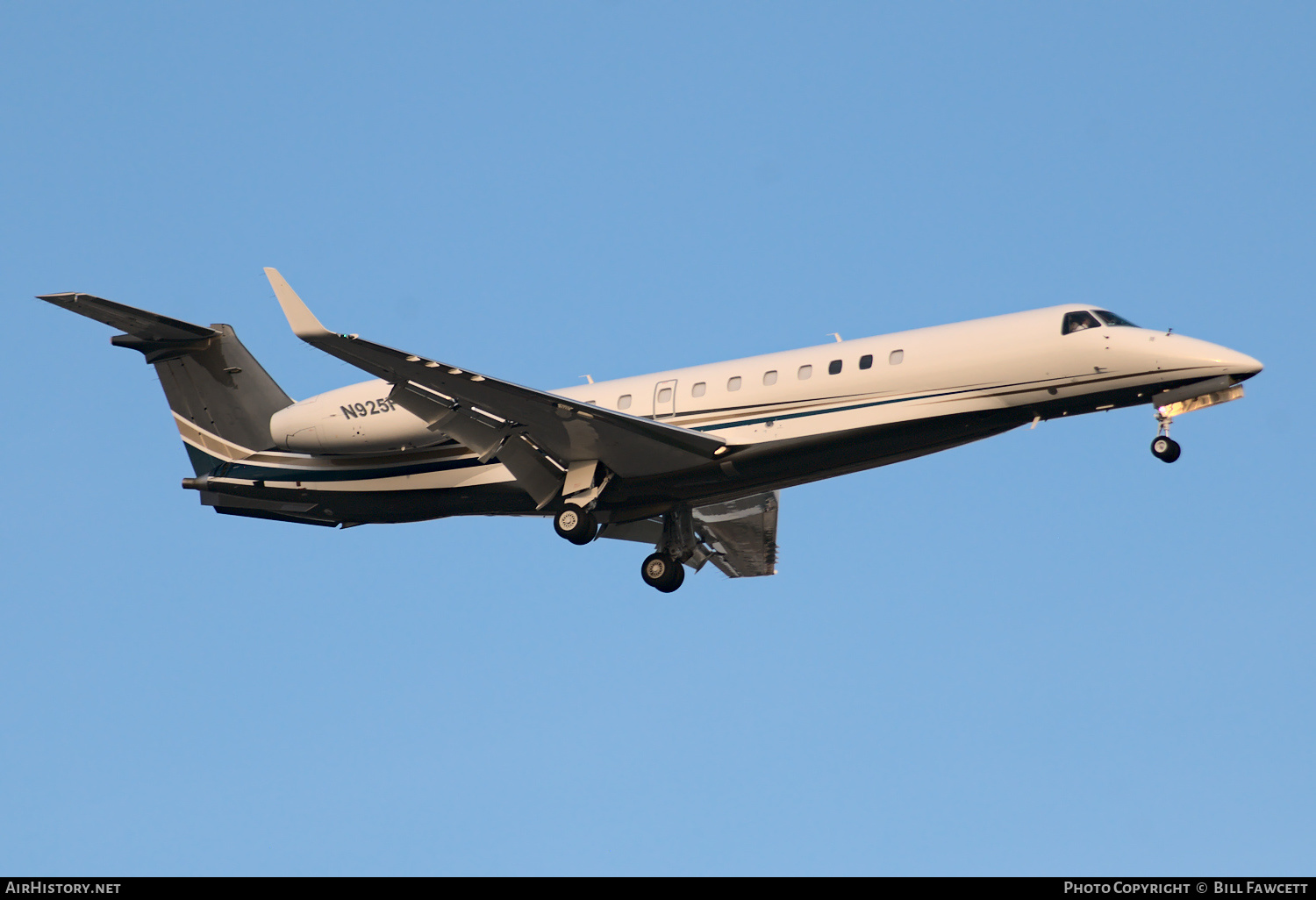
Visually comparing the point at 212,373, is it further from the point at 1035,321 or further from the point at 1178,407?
the point at 1178,407

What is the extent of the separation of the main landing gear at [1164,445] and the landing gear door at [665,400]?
714cm

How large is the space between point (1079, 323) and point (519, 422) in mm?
8370

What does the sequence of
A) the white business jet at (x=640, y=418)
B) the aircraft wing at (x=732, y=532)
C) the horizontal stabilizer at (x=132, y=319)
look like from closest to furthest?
the white business jet at (x=640, y=418)
the horizontal stabilizer at (x=132, y=319)
the aircraft wing at (x=732, y=532)

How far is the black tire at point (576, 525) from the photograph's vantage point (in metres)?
21.9

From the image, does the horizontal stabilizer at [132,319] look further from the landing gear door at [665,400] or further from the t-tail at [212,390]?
the landing gear door at [665,400]

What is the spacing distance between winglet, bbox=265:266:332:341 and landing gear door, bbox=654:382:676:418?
558cm

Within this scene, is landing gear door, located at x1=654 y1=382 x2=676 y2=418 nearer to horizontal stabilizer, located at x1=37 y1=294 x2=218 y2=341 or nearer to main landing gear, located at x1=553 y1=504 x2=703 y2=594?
main landing gear, located at x1=553 y1=504 x2=703 y2=594

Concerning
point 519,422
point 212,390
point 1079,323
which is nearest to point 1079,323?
point 1079,323

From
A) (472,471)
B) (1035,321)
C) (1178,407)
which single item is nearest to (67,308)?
(472,471)

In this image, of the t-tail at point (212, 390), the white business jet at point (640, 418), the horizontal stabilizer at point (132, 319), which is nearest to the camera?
the white business jet at point (640, 418)

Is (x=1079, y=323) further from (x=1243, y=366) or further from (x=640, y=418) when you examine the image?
(x=640, y=418)

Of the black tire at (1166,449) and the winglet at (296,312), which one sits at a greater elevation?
the winglet at (296,312)

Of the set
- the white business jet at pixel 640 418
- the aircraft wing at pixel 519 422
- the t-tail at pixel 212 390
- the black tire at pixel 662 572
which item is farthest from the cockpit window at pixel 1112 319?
the t-tail at pixel 212 390

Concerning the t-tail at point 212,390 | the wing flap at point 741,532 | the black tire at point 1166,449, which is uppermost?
the t-tail at point 212,390
